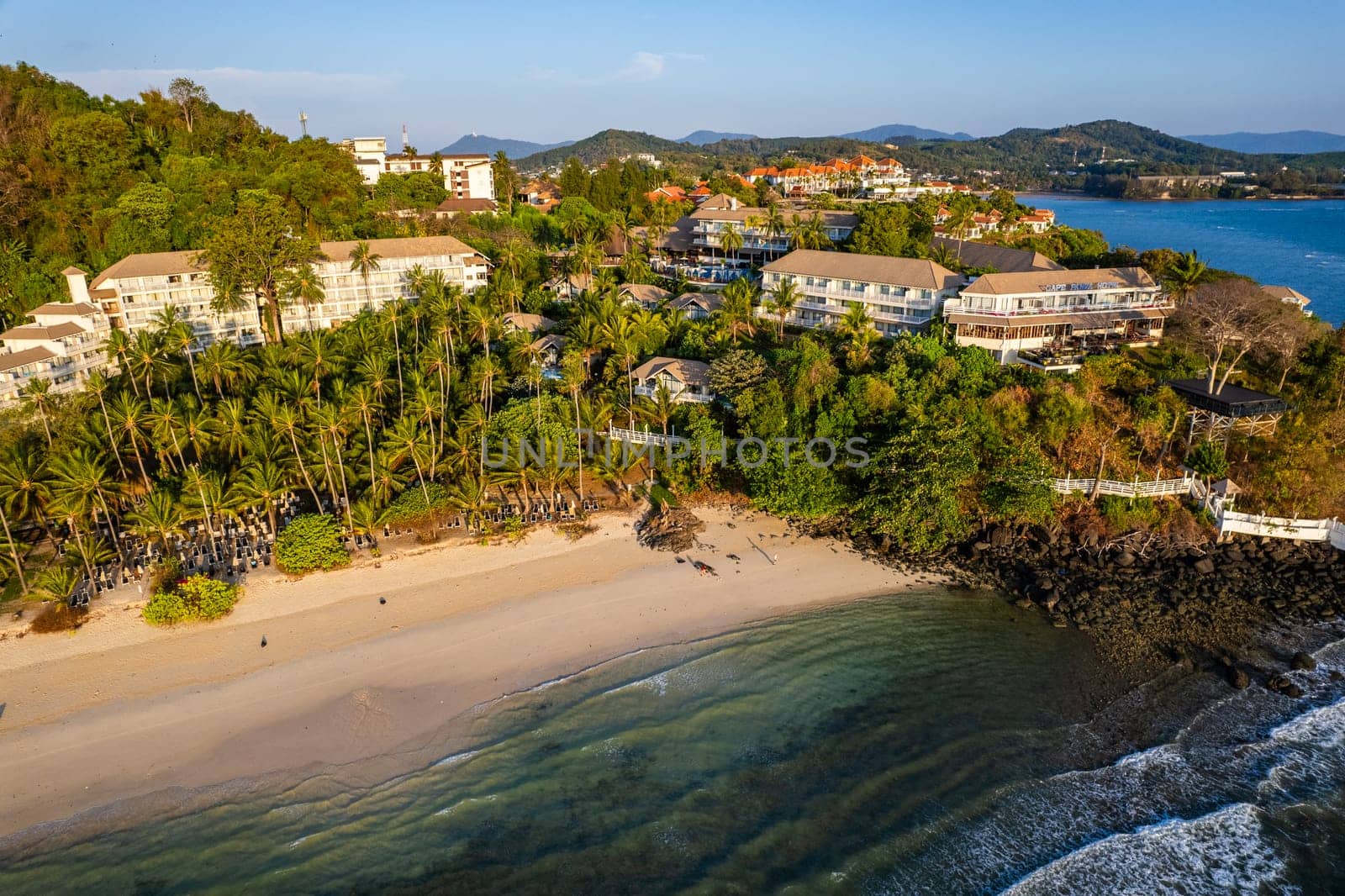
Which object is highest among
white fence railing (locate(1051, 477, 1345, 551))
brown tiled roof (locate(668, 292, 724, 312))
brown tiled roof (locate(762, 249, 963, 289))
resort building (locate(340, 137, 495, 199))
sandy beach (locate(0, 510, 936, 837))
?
resort building (locate(340, 137, 495, 199))

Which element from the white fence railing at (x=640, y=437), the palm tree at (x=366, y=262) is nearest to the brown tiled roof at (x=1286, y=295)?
the white fence railing at (x=640, y=437)

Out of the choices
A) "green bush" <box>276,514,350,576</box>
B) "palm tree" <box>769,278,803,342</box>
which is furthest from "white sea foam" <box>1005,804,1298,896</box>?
"palm tree" <box>769,278,803,342</box>

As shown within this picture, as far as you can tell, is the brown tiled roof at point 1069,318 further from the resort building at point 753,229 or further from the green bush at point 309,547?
the green bush at point 309,547

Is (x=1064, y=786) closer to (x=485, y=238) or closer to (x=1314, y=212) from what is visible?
(x=485, y=238)

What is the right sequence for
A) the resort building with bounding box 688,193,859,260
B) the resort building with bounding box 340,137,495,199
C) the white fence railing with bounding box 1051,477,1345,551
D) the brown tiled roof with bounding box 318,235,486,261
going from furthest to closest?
the resort building with bounding box 340,137,495,199, the resort building with bounding box 688,193,859,260, the brown tiled roof with bounding box 318,235,486,261, the white fence railing with bounding box 1051,477,1345,551

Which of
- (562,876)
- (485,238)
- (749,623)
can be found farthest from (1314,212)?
(562,876)

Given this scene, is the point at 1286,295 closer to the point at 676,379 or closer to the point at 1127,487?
the point at 1127,487

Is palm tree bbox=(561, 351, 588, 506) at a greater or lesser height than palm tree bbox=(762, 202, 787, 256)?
lesser

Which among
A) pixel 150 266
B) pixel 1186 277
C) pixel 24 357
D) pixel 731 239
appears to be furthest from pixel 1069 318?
pixel 150 266

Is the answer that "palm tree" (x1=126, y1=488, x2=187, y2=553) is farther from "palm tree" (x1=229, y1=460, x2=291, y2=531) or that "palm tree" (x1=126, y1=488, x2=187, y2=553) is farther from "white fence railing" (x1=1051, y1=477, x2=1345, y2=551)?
"white fence railing" (x1=1051, y1=477, x2=1345, y2=551)
